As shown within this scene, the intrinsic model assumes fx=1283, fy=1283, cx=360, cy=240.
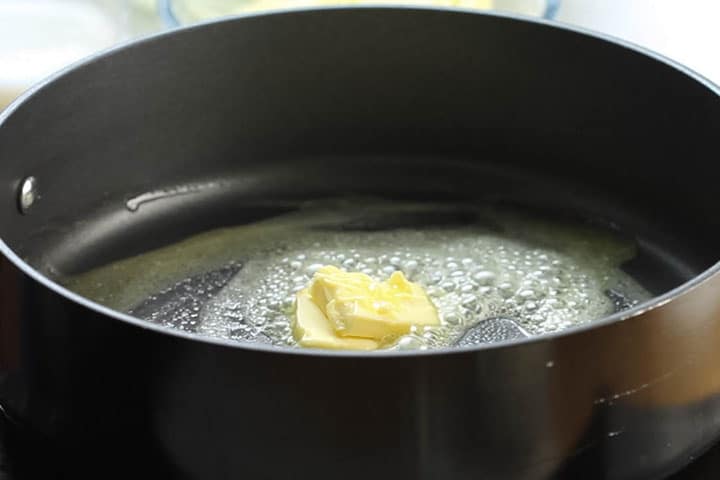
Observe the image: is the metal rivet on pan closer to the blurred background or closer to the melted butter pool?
the melted butter pool

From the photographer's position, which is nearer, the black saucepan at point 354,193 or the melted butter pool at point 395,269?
the black saucepan at point 354,193

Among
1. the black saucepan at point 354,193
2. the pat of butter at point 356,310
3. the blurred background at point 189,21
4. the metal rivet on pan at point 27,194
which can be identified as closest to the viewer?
the black saucepan at point 354,193

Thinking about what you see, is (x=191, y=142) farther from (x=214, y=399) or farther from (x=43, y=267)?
(x=214, y=399)

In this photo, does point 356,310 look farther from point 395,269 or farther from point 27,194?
point 27,194

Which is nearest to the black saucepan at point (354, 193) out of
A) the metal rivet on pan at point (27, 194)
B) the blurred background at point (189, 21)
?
the metal rivet on pan at point (27, 194)

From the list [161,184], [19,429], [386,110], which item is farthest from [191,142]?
[19,429]

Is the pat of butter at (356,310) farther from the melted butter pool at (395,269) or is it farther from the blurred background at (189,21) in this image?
the blurred background at (189,21)
